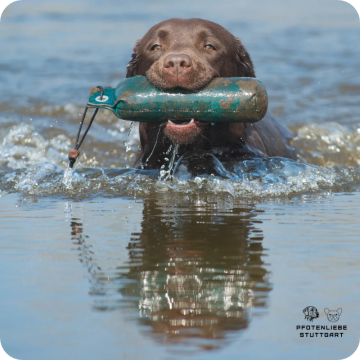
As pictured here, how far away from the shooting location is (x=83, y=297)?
262 centimetres

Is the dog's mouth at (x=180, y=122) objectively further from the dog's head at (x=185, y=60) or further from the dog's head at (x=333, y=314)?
the dog's head at (x=333, y=314)

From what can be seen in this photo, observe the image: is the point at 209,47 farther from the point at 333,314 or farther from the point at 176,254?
the point at 333,314

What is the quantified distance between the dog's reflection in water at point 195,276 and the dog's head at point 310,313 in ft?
0.52

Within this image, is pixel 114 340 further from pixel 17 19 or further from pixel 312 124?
pixel 17 19

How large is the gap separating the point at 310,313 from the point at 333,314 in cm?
8

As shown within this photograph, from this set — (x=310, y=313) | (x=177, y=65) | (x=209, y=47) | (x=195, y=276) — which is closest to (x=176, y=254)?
(x=195, y=276)

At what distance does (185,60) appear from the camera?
4402mm

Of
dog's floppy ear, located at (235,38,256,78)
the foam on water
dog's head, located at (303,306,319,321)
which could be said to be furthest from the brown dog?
dog's head, located at (303,306,319,321)

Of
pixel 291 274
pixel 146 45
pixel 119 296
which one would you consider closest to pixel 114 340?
pixel 119 296

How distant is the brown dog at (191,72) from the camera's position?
4.49 meters

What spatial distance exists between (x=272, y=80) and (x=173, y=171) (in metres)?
6.65

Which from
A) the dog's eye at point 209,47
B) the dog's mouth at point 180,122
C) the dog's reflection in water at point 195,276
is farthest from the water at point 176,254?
the dog's eye at point 209,47

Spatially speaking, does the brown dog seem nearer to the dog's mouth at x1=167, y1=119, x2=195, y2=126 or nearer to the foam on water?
the dog's mouth at x1=167, y1=119, x2=195, y2=126

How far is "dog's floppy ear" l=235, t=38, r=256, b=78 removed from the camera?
5.59m
